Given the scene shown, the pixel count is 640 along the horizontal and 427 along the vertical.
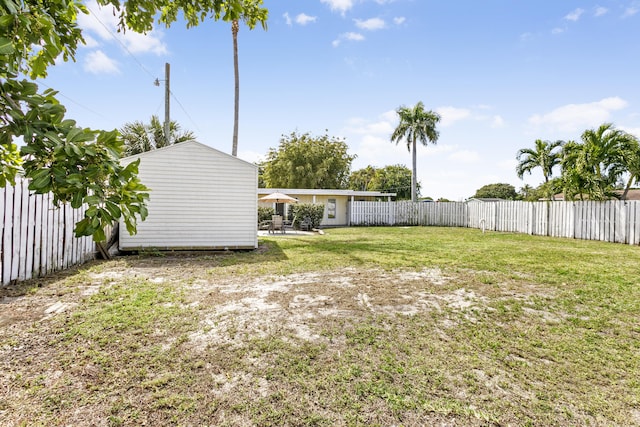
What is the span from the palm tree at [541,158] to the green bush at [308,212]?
11591 mm

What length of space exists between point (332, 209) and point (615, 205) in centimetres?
1461

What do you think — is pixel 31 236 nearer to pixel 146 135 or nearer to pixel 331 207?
pixel 146 135

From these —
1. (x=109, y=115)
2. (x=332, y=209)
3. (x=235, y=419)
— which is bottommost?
(x=235, y=419)

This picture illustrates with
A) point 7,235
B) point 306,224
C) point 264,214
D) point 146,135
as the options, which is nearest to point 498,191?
point 306,224

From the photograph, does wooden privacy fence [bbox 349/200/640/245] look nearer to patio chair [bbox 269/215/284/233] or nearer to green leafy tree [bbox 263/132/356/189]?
patio chair [bbox 269/215/284/233]

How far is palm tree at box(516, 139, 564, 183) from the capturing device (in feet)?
54.5

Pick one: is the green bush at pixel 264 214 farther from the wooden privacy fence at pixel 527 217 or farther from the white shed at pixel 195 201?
the white shed at pixel 195 201

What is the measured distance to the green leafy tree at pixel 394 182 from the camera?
50750 mm

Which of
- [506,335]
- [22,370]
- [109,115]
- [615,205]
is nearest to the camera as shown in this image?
[22,370]

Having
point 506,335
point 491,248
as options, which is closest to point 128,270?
point 506,335

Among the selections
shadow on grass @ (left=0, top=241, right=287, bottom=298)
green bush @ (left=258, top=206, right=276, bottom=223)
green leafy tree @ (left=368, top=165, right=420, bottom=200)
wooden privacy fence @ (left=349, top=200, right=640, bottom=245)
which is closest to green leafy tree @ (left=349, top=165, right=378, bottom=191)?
green leafy tree @ (left=368, top=165, right=420, bottom=200)

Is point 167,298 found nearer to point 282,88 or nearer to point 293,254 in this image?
point 293,254

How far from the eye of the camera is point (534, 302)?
14.3 feet

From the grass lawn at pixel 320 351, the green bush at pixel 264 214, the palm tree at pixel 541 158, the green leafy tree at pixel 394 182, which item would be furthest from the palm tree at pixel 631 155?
the green leafy tree at pixel 394 182
